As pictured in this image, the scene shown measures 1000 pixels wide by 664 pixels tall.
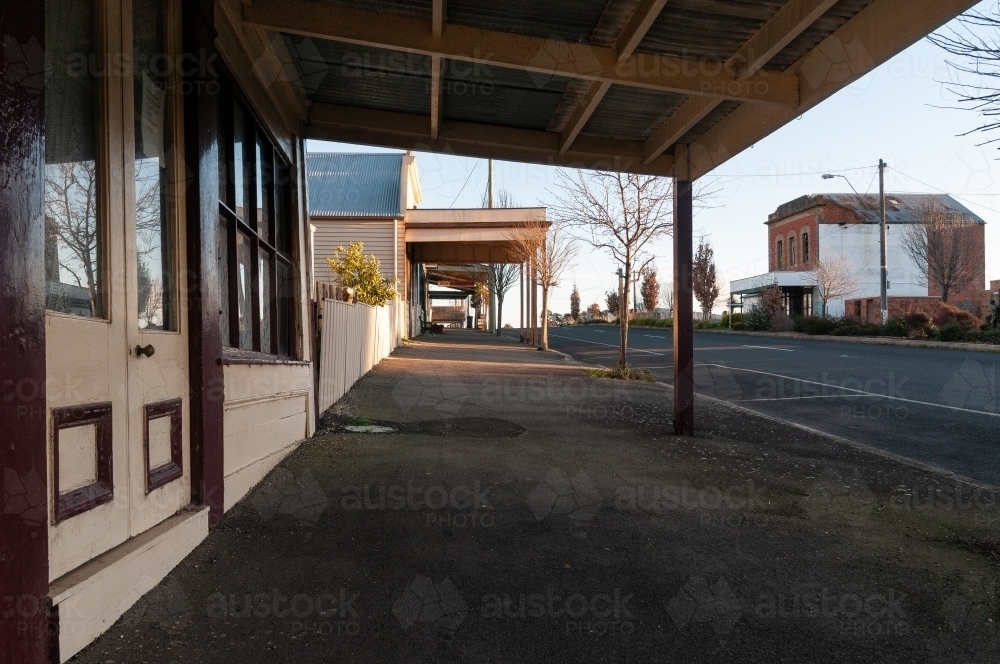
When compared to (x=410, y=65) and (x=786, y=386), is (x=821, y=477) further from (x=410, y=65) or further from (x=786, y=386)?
(x=786, y=386)

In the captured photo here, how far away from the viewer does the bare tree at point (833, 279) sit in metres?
46.2

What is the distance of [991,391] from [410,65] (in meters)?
12.0

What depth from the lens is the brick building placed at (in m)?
48.5

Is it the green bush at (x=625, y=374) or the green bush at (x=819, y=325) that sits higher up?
the green bush at (x=819, y=325)

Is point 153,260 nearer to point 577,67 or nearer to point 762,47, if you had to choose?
point 577,67

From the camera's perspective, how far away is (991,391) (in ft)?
41.9

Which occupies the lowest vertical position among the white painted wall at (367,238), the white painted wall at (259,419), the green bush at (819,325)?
the white painted wall at (259,419)

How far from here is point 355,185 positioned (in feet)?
85.8

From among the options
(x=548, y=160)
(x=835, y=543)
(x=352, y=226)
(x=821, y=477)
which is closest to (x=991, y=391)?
(x=821, y=477)

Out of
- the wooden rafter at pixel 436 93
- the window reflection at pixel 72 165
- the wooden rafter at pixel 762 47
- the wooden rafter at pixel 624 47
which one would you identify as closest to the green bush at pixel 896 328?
the wooden rafter at pixel 762 47

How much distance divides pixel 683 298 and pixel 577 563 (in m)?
4.84

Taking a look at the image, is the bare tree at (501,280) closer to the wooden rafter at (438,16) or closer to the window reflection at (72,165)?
the wooden rafter at (438,16)

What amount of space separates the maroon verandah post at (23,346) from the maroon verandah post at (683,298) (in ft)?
21.6

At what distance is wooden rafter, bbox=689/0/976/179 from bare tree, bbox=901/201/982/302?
3675cm
